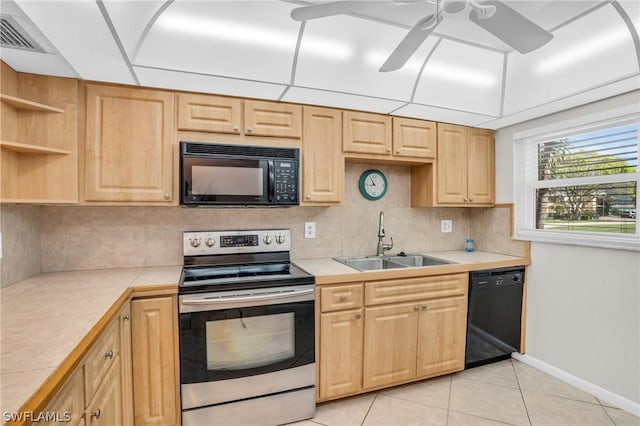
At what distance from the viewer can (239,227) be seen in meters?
2.51

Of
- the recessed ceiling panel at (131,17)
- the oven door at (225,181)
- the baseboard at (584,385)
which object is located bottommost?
the baseboard at (584,385)

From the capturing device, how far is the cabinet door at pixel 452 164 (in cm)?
284

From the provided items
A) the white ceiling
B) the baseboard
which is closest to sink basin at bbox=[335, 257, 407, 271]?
the white ceiling

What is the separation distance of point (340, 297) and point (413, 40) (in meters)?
1.57

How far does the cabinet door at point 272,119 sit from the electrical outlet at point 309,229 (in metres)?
0.78

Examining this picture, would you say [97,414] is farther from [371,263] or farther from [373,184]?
[373,184]

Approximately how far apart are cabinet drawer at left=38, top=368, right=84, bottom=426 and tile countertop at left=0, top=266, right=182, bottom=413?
0.10 m

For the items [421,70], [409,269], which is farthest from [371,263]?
[421,70]

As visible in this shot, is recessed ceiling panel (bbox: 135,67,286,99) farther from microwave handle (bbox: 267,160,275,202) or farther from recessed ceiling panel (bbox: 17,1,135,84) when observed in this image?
microwave handle (bbox: 267,160,275,202)

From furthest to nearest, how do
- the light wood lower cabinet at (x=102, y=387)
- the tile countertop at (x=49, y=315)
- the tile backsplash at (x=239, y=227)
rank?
the tile backsplash at (x=239, y=227), the light wood lower cabinet at (x=102, y=387), the tile countertop at (x=49, y=315)

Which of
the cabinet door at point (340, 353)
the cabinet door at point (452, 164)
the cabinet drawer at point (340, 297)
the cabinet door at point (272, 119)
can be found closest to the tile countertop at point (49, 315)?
the cabinet drawer at point (340, 297)

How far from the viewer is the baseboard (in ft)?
6.84

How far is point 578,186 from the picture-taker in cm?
252

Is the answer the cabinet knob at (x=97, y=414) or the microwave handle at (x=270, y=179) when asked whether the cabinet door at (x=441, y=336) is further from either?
the cabinet knob at (x=97, y=414)
